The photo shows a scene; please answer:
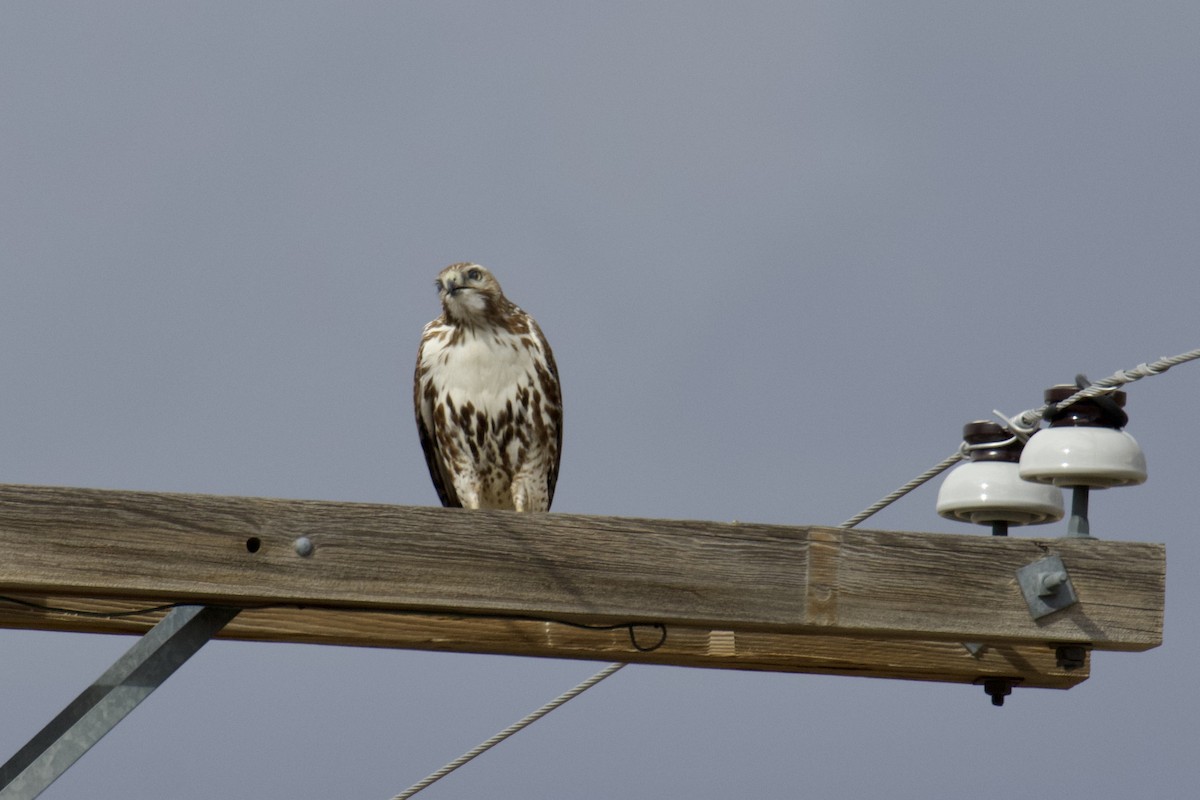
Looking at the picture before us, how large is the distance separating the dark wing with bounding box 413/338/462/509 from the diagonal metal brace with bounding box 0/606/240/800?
3.32 m

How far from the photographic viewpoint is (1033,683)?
5500 mm

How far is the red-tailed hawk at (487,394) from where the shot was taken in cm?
717

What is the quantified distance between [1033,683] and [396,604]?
7.35 ft

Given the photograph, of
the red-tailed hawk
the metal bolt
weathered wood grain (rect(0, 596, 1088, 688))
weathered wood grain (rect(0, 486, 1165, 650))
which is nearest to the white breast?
the red-tailed hawk

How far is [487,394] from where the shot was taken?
7.17 metres

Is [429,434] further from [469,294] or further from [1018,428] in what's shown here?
[1018,428]

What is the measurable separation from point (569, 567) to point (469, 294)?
10.7 ft

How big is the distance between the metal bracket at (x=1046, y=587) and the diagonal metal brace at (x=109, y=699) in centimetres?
166

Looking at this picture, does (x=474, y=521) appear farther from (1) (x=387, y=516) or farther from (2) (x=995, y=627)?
(2) (x=995, y=627)

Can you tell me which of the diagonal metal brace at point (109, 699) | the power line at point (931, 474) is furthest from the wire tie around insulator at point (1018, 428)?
the diagonal metal brace at point (109, 699)

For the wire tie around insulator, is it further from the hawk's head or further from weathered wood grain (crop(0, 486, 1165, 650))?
the hawk's head

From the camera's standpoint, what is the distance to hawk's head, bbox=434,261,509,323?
7207 mm

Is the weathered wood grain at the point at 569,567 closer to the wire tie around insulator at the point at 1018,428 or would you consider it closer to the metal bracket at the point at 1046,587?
the metal bracket at the point at 1046,587

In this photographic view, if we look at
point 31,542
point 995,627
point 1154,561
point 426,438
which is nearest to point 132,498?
point 31,542
